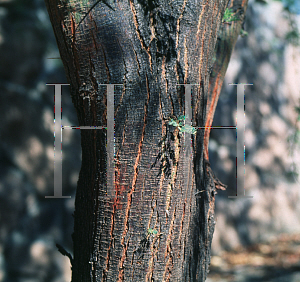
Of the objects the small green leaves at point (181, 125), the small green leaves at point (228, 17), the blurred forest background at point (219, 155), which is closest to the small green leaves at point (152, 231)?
the small green leaves at point (181, 125)

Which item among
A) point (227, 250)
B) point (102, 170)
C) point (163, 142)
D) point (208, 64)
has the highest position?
point (208, 64)

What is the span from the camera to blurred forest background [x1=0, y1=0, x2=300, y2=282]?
281cm

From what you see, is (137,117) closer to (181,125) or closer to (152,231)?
Answer: (181,125)

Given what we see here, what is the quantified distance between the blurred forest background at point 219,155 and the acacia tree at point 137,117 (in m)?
1.68

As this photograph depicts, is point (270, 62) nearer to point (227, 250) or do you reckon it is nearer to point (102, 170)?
point (227, 250)

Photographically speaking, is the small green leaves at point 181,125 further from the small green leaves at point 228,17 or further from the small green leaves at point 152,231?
the small green leaves at point 228,17

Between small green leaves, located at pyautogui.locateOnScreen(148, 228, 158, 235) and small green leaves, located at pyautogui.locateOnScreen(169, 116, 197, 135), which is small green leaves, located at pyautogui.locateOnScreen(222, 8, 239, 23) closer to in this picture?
small green leaves, located at pyautogui.locateOnScreen(169, 116, 197, 135)

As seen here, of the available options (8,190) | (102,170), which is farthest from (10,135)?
(102,170)

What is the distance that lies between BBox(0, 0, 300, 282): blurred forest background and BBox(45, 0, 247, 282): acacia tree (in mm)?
1681

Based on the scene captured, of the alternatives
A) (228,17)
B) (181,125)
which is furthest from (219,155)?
(181,125)

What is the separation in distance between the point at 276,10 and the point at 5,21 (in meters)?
3.14

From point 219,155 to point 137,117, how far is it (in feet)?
9.17

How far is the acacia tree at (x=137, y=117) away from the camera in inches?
46.4

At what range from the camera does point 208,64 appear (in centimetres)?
134
